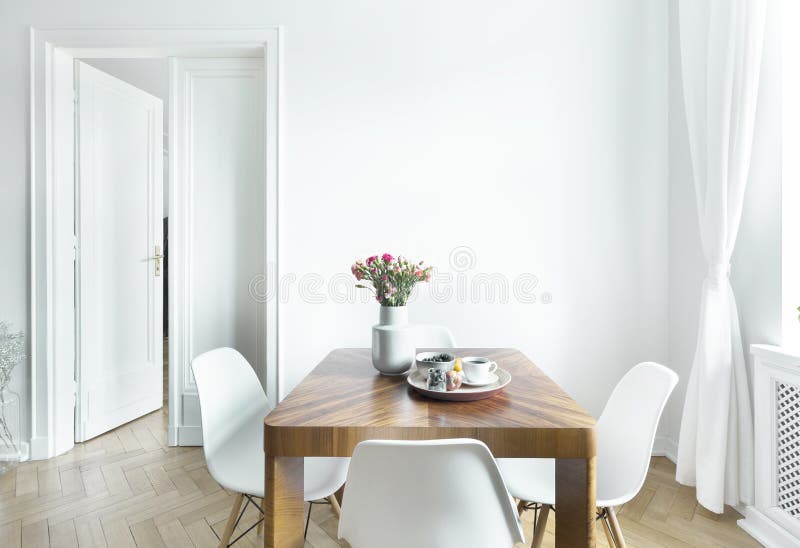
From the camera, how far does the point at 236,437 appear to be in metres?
1.59

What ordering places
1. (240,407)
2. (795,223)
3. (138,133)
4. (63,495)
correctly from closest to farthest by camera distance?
(240,407), (795,223), (63,495), (138,133)

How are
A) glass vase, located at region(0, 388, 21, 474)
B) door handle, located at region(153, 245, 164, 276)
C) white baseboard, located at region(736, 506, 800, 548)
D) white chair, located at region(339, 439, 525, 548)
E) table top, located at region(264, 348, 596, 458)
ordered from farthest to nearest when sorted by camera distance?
door handle, located at region(153, 245, 164, 276) → glass vase, located at region(0, 388, 21, 474) → white baseboard, located at region(736, 506, 800, 548) → table top, located at region(264, 348, 596, 458) → white chair, located at region(339, 439, 525, 548)

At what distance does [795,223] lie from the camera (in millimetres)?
1746

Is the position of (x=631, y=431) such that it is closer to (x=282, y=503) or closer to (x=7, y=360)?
(x=282, y=503)

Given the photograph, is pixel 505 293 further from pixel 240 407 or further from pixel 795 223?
pixel 240 407

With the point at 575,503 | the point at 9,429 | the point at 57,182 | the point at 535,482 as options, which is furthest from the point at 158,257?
the point at 575,503

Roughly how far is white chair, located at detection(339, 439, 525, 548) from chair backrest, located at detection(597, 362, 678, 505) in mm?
561

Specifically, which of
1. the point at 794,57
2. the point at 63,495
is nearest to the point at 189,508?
the point at 63,495

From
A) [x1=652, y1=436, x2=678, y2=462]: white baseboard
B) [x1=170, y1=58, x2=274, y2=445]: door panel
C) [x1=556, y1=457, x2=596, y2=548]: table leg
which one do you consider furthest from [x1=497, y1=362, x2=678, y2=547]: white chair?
[x1=170, y1=58, x2=274, y2=445]: door panel

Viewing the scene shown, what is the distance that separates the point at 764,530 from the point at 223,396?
7.16 ft

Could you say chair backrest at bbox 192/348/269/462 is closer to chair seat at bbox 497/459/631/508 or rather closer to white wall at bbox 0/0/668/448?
white wall at bbox 0/0/668/448

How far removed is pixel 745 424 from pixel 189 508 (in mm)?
2491

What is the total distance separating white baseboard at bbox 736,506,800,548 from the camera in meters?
1.61

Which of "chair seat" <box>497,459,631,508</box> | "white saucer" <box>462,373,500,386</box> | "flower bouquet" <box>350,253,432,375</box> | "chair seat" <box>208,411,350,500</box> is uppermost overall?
"flower bouquet" <box>350,253,432,375</box>
